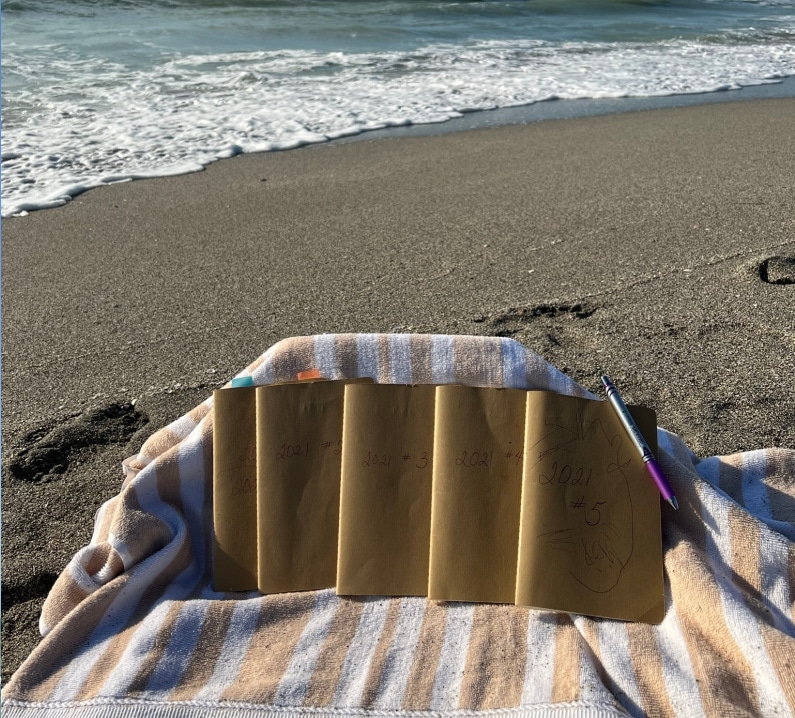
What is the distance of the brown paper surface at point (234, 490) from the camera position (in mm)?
1746

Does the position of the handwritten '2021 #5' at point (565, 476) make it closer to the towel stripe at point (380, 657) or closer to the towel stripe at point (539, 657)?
the towel stripe at point (539, 657)

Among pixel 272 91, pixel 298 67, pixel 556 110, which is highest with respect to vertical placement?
pixel 298 67

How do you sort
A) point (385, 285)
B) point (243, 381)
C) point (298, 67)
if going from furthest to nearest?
point (298, 67)
point (385, 285)
point (243, 381)

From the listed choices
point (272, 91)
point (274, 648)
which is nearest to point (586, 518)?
point (274, 648)

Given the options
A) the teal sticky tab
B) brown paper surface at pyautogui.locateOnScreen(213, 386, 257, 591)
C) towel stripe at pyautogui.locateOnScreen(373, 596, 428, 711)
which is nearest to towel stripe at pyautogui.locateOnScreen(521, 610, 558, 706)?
towel stripe at pyautogui.locateOnScreen(373, 596, 428, 711)

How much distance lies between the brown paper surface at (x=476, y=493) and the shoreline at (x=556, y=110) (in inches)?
155

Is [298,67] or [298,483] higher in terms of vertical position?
[298,67]

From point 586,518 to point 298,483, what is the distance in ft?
2.05

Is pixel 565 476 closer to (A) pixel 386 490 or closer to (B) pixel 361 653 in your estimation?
(A) pixel 386 490

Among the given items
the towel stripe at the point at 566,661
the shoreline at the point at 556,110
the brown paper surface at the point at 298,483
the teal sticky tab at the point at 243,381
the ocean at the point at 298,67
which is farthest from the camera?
the shoreline at the point at 556,110

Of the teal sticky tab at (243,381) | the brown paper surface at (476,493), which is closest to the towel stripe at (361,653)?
the brown paper surface at (476,493)

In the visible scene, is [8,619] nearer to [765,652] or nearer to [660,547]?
[660,547]

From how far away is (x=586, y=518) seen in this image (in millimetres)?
1651

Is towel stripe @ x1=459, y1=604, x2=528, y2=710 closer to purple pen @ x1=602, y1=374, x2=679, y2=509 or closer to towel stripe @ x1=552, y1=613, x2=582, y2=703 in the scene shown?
towel stripe @ x1=552, y1=613, x2=582, y2=703
